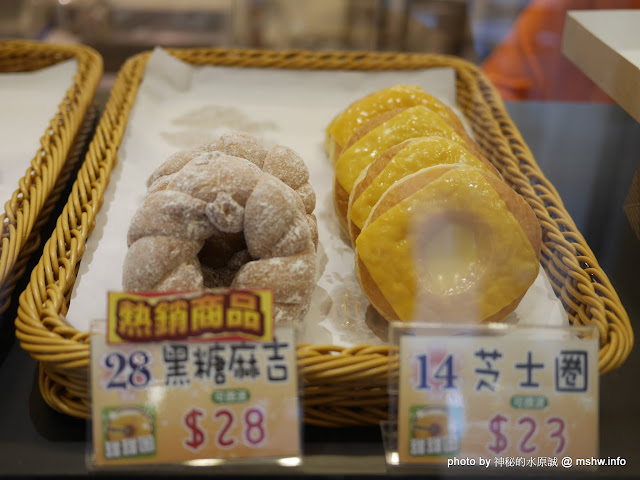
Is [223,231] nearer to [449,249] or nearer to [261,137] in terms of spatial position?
[449,249]

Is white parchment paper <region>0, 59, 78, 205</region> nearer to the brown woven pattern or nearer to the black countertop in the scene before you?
the brown woven pattern

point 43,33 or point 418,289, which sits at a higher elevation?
point 43,33

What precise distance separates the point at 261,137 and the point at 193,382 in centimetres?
117

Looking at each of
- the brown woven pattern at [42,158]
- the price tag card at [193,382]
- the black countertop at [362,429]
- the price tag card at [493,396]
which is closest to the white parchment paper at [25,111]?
the brown woven pattern at [42,158]

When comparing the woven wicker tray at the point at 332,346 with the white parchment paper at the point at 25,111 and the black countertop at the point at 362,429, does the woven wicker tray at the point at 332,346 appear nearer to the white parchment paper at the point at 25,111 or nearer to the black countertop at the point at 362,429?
the black countertop at the point at 362,429

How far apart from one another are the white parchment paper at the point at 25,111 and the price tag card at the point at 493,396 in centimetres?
118

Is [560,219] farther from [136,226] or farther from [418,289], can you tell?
[136,226]

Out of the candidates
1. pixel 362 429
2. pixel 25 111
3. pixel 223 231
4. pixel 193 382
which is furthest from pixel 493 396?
pixel 25 111

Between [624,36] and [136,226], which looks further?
[624,36]

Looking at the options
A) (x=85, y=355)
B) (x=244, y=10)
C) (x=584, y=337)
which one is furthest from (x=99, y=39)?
(x=584, y=337)

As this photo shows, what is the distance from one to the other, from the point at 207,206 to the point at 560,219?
85 centimetres

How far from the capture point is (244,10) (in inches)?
123

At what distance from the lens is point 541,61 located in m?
2.93

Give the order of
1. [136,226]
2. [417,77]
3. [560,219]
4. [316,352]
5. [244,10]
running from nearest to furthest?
1. [316,352]
2. [136,226]
3. [560,219]
4. [417,77]
5. [244,10]
